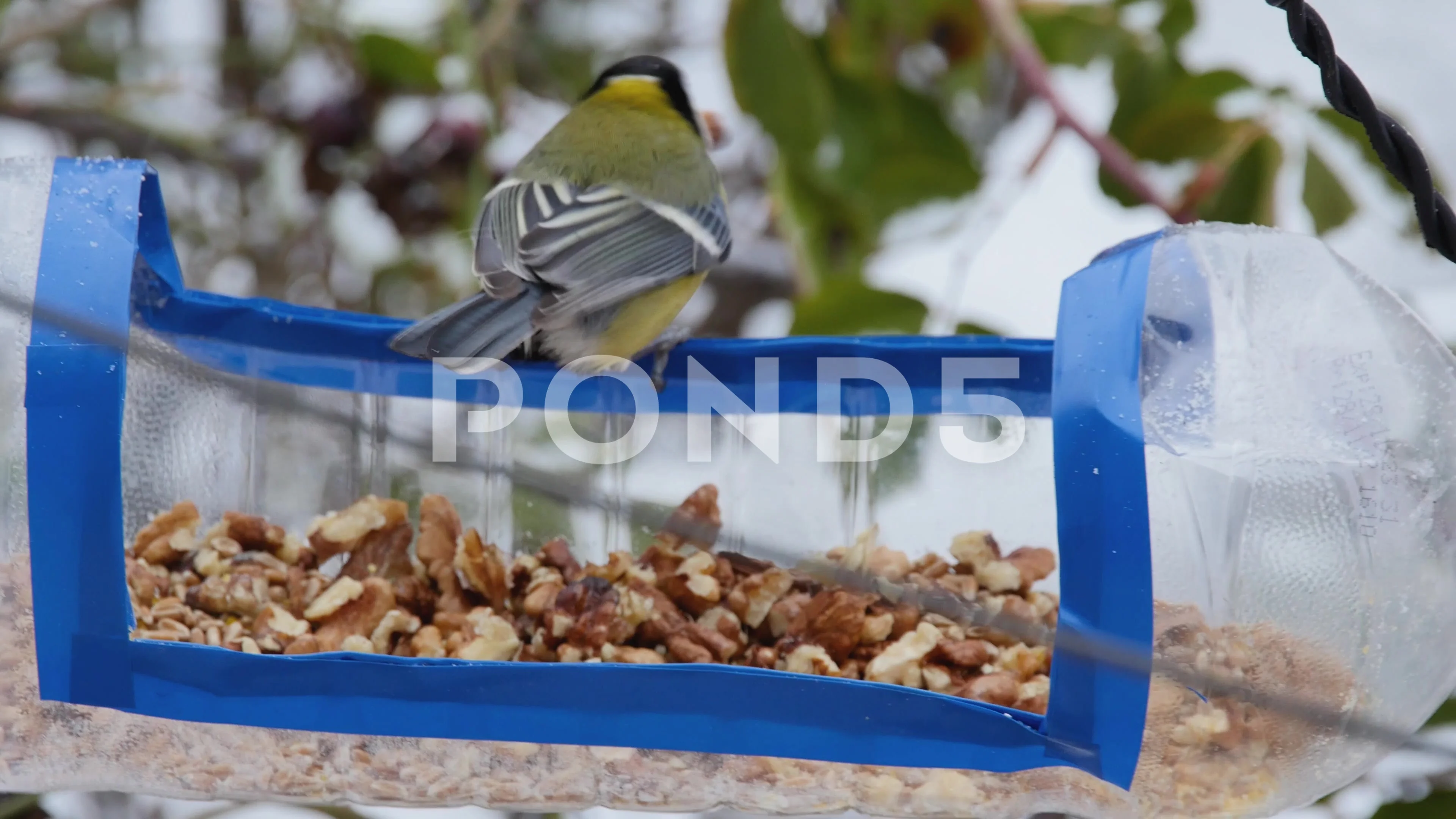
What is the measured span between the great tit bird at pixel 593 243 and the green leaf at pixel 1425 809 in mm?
780

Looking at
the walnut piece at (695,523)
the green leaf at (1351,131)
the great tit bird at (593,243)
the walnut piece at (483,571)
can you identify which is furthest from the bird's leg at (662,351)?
the green leaf at (1351,131)

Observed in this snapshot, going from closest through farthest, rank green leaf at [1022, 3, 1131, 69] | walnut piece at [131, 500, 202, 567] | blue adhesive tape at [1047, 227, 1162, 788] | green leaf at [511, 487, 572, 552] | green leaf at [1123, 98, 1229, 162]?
blue adhesive tape at [1047, 227, 1162, 788]
walnut piece at [131, 500, 202, 567]
green leaf at [511, 487, 572, 552]
green leaf at [1123, 98, 1229, 162]
green leaf at [1022, 3, 1131, 69]

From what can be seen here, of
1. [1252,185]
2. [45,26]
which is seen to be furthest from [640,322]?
[45,26]

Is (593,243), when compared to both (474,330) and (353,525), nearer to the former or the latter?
(474,330)

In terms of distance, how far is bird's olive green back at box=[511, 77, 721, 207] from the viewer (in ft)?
4.89

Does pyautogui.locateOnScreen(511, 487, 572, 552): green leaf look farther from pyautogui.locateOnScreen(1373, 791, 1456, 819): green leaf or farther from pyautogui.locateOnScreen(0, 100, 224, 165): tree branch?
pyautogui.locateOnScreen(0, 100, 224, 165): tree branch

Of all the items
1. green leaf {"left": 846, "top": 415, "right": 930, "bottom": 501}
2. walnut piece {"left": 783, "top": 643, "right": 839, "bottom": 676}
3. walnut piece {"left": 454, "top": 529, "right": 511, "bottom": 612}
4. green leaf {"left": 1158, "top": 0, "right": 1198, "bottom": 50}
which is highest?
green leaf {"left": 1158, "top": 0, "right": 1198, "bottom": 50}

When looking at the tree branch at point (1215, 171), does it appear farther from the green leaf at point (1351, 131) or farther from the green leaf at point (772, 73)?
the green leaf at point (772, 73)

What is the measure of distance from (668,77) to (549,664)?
38.6 inches

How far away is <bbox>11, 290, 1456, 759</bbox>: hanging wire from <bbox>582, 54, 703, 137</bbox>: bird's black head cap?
25.3 inches

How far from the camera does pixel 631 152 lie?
5.08ft

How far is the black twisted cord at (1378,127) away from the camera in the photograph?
855 millimetres

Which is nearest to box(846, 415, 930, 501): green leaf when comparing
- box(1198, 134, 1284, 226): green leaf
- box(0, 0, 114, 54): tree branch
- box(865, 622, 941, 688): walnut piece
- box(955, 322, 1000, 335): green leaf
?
box(865, 622, 941, 688): walnut piece

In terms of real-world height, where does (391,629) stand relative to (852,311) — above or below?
below
